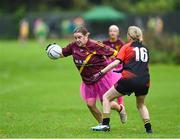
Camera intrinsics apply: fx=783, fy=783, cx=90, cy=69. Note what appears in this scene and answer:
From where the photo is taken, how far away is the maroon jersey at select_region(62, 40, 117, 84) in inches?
583

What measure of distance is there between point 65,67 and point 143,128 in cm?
2542

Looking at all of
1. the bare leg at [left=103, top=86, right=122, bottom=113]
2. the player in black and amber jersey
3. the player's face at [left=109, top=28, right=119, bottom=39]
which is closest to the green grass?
the bare leg at [left=103, top=86, right=122, bottom=113]

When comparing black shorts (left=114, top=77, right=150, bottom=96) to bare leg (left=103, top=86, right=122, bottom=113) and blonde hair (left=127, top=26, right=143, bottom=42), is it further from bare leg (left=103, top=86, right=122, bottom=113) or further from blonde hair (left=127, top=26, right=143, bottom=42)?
blonde hair (left=127, top=26, right=143, bottom=42)

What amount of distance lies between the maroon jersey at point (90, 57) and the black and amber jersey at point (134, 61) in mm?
1042

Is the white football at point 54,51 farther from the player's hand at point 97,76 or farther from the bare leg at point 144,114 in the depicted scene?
the bare leg at point 144,114

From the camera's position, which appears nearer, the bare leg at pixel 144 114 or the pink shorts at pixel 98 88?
the bare leg at pixel 144 114

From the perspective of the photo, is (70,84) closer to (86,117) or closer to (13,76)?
(13,76)

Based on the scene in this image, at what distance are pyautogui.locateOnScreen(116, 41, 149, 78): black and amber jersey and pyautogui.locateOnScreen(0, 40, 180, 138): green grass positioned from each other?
1.08 meters

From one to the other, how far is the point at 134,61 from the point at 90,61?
1308 millimetres

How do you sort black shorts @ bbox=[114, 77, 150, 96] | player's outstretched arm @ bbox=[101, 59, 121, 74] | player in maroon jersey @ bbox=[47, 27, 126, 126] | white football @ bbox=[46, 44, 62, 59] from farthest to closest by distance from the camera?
white football @ bbox=[46, 44, 62, 59] → player in maroon jersey @ bbox=[47, 27, 126, 126] → player's outstretched arm @ bbox=[101, 59, 121, 74] → black shorts @ bbox=[114, 77, 150, 96]

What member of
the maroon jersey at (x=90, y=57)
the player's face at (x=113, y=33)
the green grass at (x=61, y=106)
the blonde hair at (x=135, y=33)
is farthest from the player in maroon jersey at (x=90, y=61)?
the player's face at (x=113, y=33)

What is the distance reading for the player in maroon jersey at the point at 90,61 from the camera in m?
14.8

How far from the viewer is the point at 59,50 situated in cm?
1511

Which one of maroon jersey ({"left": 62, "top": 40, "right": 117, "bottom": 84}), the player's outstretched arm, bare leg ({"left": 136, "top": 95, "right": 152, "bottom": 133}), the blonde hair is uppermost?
the blonde hair
